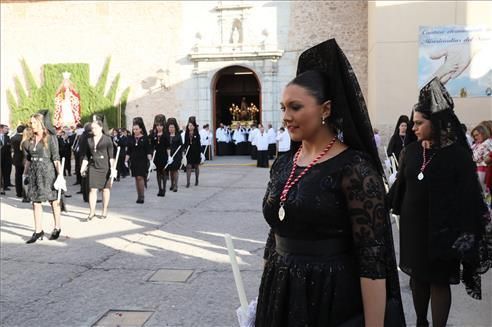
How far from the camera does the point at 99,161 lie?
9117 millimetres

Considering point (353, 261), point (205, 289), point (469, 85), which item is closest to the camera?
point (353, 261)

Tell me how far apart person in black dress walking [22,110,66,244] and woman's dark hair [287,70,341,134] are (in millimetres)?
6174

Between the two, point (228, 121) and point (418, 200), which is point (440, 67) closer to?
point (228, 121)

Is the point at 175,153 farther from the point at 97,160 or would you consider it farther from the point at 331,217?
the point at 331,217

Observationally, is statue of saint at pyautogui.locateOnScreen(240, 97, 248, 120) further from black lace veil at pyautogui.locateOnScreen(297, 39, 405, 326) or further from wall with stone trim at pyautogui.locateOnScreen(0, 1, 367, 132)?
black lace veil at pyautogui.locateOnScreen(297, 39, 405, 326)

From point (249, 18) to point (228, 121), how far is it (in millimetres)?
7619

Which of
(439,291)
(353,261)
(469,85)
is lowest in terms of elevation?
(439,291)

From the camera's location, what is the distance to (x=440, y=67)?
1817cm

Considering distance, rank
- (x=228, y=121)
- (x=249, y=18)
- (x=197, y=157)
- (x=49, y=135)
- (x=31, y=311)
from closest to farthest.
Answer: (x=31, y=311), (x=49, y=135), (x=197, y=157), (x=249, y=18), (x=228, y=121)

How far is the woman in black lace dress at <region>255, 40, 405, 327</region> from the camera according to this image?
192cm

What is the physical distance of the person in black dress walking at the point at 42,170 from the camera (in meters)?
7.40

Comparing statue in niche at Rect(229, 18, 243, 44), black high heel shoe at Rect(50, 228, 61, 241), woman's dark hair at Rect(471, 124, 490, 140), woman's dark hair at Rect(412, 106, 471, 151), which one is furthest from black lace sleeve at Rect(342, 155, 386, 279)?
statue in niche at Rect(229, 18, 243, 44)

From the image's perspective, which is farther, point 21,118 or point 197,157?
point 21,118

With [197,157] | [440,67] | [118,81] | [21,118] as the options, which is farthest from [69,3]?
[440,67]
